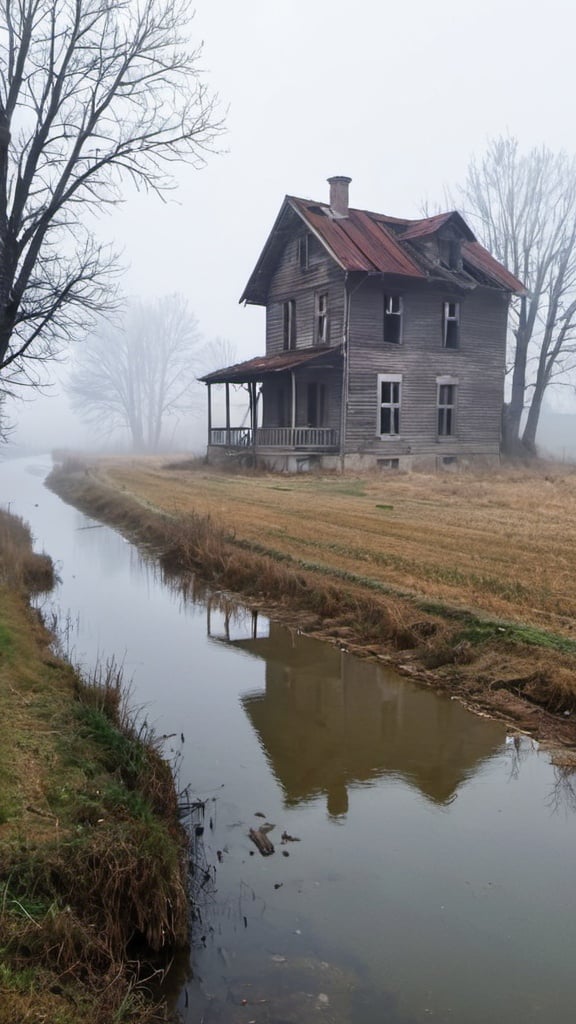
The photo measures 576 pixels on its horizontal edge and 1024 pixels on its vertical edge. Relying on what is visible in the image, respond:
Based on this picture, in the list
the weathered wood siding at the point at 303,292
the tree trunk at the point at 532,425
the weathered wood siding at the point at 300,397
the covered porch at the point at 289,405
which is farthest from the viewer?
the tree trunk at the point at 532,425

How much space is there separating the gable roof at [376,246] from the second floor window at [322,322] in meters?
1.92

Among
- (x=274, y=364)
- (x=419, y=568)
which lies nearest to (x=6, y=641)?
(x=419, y=568)

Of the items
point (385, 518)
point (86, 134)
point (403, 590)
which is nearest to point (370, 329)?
point (385, 518)

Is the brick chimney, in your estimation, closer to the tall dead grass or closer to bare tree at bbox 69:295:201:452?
the tall dead grass

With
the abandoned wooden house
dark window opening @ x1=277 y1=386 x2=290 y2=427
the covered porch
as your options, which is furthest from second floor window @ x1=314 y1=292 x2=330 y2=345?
dark window opening @ x1=277 y1=386 x2=290 y2=427

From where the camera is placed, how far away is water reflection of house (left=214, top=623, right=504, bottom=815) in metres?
6.68

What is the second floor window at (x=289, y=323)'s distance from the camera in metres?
33.7

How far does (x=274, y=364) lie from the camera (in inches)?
1235

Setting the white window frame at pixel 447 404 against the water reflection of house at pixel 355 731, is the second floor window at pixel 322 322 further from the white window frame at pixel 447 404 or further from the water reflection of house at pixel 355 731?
the water reflection of house at pixel 355 731

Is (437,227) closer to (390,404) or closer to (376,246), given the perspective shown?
(376,246)

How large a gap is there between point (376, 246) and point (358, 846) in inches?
1134

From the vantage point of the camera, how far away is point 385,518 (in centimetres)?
1727

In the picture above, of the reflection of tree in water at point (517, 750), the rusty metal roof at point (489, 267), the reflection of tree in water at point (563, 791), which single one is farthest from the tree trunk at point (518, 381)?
the reflection of tree in water at point (563, 791)

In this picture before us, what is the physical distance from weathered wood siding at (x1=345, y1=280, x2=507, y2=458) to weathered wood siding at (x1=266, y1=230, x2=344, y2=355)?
0.81 meters
